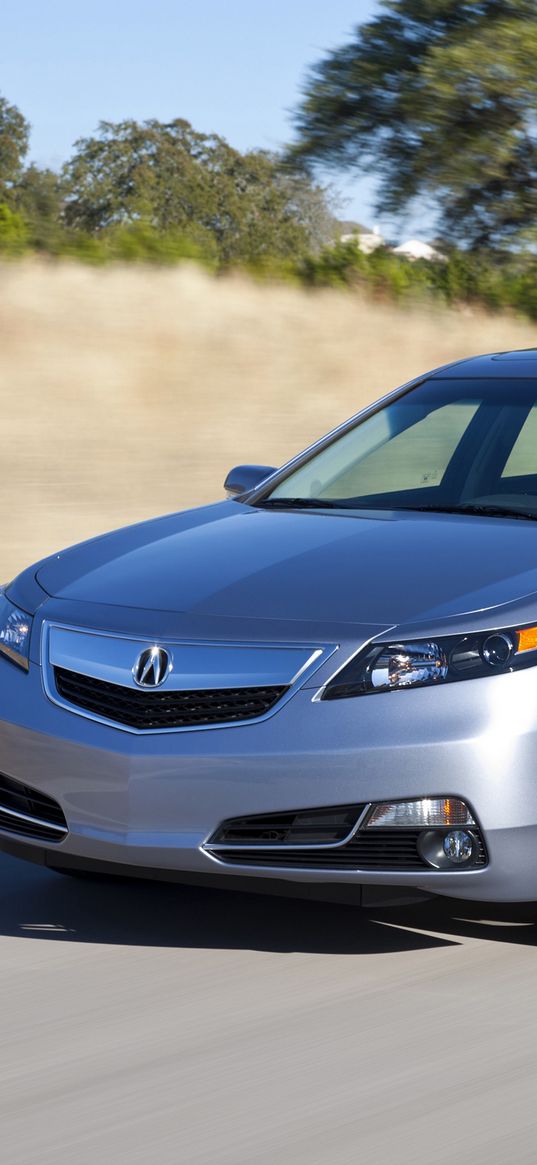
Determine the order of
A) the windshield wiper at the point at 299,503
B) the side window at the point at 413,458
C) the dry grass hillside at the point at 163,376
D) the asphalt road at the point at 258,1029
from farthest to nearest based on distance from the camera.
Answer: the dry grass hillside at the point at 163,376 → the side window at the point at 413,458 → the windshield wiper at the point at 299,503 → the asphalt road at the point at 258,1029

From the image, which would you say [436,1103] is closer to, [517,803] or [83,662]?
[517,803]

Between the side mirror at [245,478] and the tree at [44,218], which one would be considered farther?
the tree at [44,218]

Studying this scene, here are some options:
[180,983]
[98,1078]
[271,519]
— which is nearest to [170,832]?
[180,983]

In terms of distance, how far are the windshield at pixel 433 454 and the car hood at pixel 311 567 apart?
1.21 feet

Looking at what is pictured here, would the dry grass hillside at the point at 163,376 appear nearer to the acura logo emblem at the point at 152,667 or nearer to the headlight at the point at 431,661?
the acura logo emblem at the point at 152,667

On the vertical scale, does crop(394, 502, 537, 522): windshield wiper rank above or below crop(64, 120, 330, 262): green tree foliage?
below

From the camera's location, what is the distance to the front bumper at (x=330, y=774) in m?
3.80

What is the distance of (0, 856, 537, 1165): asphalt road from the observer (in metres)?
3.08

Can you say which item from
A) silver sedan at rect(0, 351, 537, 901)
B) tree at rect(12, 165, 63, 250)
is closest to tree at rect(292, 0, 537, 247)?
tree at rect(12, 165, 63, 250)

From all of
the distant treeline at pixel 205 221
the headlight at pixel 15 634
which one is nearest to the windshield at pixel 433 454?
the headlight at pixel 15 634

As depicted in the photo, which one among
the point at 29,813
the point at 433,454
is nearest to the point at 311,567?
the point at 29,813

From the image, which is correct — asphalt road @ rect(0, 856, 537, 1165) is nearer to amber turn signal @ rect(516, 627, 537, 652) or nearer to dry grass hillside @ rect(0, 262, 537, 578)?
amber turn signal @ rect(516, 627, 537, 652)

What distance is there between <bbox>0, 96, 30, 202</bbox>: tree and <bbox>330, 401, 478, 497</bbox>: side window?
52592 millimetres

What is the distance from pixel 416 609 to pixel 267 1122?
1308mm
